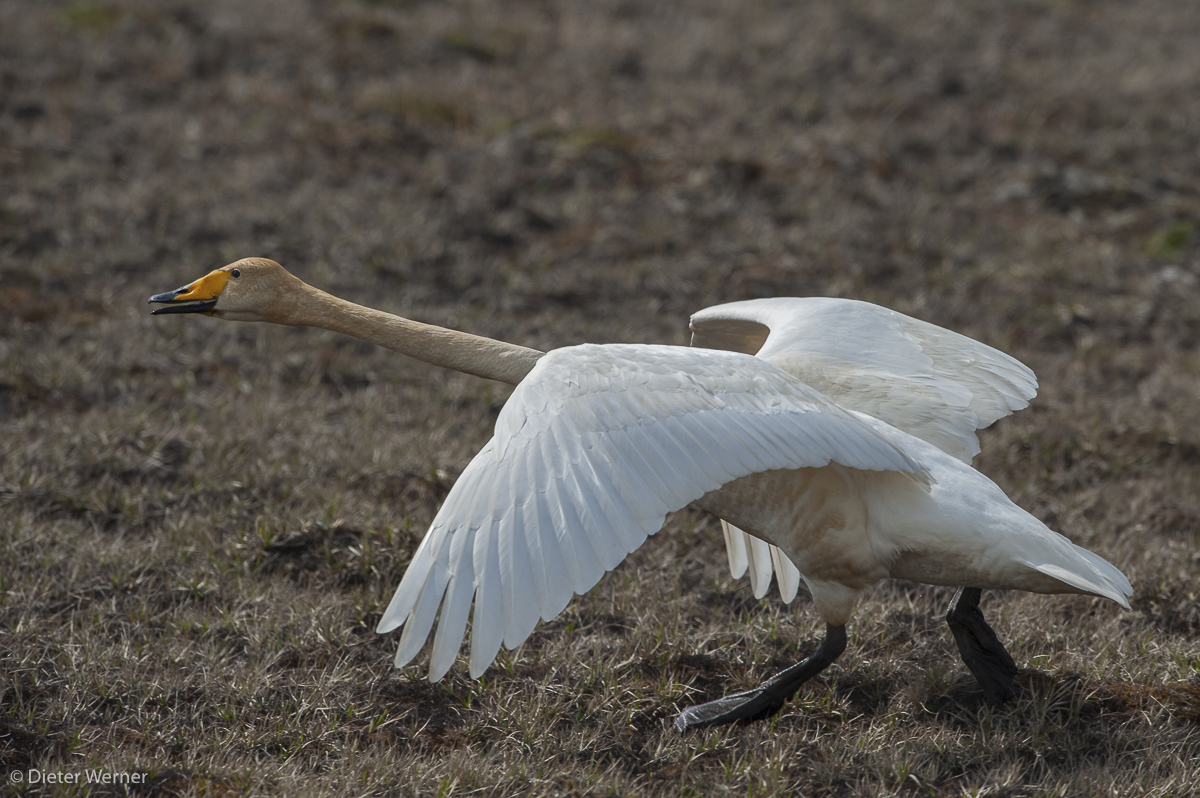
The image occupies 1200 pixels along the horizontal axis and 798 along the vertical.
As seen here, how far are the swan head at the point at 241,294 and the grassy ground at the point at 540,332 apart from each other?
0.97 meters

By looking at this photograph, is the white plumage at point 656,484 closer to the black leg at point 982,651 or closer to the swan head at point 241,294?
the black leg at point 982,651

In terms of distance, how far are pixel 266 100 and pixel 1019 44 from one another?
895 cm

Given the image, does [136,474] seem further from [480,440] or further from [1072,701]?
[1072,701]

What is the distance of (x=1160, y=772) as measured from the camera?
357cm

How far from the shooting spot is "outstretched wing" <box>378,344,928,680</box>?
3004 mm

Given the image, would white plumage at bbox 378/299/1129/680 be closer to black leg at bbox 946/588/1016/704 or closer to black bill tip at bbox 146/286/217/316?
black leg at bbox 946/588/1016/704

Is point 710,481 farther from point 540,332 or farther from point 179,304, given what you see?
point 540,332

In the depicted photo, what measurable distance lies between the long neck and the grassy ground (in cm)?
92

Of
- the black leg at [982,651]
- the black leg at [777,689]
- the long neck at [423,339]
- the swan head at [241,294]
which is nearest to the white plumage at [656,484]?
the black leg at [777,689]

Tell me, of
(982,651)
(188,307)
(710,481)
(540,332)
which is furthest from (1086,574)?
(540,332)

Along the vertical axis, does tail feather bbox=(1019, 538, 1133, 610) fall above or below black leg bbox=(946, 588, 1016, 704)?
above

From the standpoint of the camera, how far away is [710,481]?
3.26m

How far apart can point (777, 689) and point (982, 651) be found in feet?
2.46

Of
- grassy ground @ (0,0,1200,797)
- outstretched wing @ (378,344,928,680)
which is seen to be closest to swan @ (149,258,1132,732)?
outstretched wing @ (378,344,928,680)
